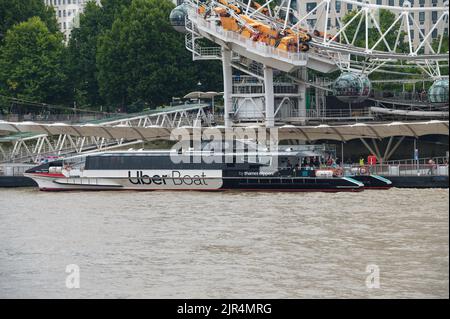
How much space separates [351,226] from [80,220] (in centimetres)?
1420

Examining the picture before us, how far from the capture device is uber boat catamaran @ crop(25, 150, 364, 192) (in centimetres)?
8169

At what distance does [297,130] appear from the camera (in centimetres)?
9138

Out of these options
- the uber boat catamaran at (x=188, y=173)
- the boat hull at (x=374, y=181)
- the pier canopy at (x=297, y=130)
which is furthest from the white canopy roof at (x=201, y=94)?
the boat hull at (x=374, y=181)

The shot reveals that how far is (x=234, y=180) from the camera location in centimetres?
8294

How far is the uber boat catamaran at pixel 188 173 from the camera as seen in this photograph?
81.7 m

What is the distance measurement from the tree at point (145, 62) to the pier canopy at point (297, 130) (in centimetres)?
1655

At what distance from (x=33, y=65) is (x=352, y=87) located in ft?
133

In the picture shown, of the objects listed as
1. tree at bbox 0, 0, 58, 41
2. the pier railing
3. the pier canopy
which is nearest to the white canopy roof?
the pier canopy

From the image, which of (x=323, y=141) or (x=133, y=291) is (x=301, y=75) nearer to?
(x=323, y=141)

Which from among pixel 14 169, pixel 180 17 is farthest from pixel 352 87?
pixel 14 169

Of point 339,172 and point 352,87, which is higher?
point 352,87

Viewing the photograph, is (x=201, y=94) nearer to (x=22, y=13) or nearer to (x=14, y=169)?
(x=14, y=169)

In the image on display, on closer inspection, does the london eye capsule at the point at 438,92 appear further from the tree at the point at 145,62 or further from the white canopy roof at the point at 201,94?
the tree at the point at 145,62

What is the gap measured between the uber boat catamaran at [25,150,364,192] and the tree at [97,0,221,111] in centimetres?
2802
